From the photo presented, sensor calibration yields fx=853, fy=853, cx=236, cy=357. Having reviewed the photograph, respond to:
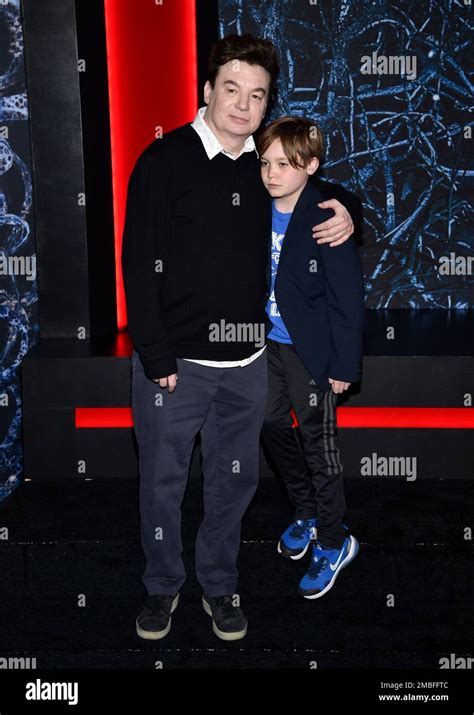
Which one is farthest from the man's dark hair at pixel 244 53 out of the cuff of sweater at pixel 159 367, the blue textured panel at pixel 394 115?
the blue textured panel at pixel 394 115

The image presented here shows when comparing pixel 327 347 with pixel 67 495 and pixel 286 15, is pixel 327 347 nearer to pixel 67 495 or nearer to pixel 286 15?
pixel 67 495

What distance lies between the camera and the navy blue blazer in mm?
2176

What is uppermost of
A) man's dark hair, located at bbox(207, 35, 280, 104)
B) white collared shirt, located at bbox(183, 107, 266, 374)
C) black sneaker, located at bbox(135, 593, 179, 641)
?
man's dark hair, located at bbox(207, 35, 280, 104)

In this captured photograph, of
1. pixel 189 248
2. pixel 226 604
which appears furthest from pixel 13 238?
pixel 226 604

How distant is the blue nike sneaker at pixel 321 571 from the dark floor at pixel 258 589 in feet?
0.10

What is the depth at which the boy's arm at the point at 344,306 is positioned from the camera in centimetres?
217

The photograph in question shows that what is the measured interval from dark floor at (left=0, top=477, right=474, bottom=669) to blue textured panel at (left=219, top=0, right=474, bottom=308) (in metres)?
1.41

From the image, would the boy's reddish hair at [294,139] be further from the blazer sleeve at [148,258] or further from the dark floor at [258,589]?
the dark floor at [258,589]

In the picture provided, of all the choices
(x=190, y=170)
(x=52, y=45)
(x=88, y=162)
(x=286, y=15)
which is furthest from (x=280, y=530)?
(x=286, y=15)

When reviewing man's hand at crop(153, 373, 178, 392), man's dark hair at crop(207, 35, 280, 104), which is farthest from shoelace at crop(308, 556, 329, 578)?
man's dark hair at crop(207, 35, 280, 104)

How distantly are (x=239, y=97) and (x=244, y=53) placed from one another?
9 cm

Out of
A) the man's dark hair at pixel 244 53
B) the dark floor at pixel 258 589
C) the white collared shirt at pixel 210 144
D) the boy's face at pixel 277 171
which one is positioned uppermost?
the man's dark hair at pixel 244 53

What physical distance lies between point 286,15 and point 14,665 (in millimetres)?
3002

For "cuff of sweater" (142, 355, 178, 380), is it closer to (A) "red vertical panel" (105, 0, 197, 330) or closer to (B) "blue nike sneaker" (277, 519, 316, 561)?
(B) "blue nike sneaker" (277, 519, 316, 561)
